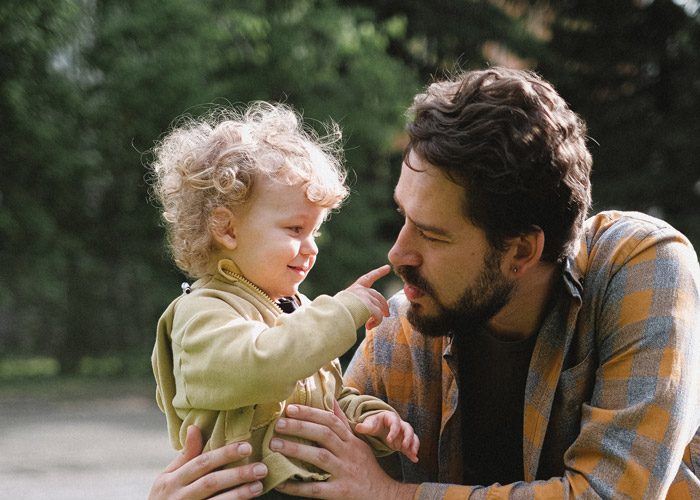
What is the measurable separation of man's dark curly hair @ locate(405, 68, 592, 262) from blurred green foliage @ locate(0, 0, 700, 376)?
7.50 metres

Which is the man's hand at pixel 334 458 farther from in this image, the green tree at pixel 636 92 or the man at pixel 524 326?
the green tree at pixel 636 92

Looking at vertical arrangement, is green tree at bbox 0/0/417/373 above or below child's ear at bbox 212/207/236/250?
above

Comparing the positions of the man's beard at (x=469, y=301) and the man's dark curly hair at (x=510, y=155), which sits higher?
the man's dark curly hair at (x=510, y=155)

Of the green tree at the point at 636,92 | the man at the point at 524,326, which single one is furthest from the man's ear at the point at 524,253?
the green tree at the point at 636,92

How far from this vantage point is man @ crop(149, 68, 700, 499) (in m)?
2.14

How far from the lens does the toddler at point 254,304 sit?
200 centimetres

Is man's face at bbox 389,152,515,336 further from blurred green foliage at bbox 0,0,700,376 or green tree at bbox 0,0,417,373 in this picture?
blurred green foliage at bbox 0,0,700,376

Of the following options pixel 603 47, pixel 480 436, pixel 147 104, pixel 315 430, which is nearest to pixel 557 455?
pixel 480 436

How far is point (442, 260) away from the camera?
2.44m

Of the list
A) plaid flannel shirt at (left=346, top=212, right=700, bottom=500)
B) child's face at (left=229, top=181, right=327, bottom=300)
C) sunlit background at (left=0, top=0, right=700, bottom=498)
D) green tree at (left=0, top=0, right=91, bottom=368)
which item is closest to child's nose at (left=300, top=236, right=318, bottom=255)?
child's face at (left=229, top=181, right=327, bottom=300)

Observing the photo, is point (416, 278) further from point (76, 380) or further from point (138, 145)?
point (76, 380)

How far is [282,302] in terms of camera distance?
243 cm

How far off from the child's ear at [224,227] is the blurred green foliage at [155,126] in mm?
7651

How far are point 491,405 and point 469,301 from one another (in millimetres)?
416
